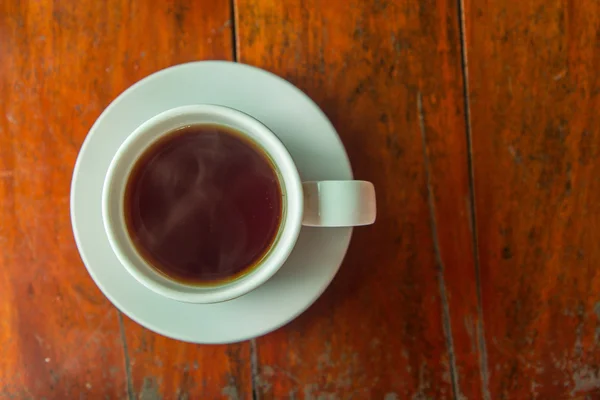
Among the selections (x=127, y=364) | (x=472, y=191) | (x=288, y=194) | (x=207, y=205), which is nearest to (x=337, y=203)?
(x=288, y=194)

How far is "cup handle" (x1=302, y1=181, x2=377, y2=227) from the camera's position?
0.51m

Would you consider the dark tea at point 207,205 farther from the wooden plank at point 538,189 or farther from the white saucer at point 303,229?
the wooden plank at point 538,189

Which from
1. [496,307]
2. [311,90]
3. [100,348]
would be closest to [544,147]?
[496,307]

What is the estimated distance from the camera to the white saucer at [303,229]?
59cm

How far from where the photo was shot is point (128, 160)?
55 centimetres

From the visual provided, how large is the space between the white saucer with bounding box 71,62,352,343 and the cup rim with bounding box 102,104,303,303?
57mm

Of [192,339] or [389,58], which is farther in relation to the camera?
[389,58]

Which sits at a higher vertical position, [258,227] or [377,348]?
[258,227]

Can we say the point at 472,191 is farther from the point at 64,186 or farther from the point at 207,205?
the point at 64,186

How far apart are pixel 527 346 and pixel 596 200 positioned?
0.24 meters

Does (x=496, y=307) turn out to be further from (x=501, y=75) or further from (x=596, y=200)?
(x=501, y=75)

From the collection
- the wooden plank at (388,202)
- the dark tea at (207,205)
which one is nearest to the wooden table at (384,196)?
the wooden plank at (388,202)

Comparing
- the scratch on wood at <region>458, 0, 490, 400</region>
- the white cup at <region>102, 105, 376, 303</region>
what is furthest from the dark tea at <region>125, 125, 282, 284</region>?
the scratch on wood at <region>458, 0, 490, 400</region>

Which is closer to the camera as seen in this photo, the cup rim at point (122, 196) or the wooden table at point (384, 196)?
the cup rim at point (122, 196)
